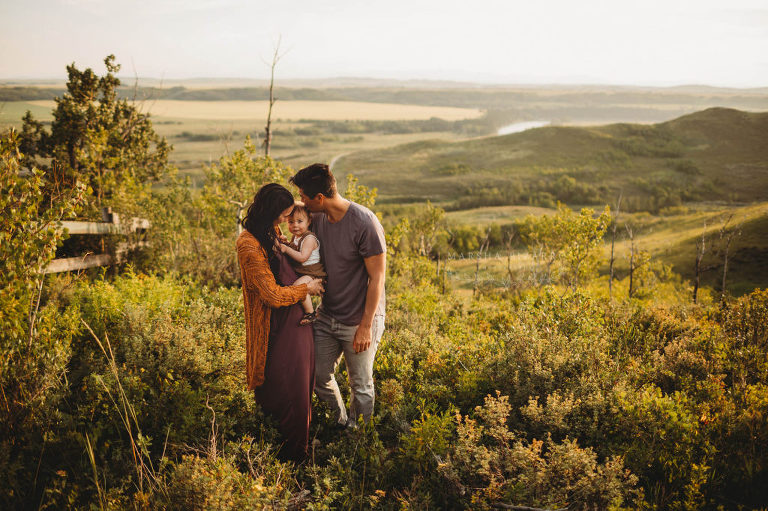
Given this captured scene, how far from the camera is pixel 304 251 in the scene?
4133 millimetres

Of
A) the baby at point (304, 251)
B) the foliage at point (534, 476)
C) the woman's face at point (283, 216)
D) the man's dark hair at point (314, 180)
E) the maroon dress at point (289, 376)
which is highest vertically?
the man's dark hair at point (314, 180)

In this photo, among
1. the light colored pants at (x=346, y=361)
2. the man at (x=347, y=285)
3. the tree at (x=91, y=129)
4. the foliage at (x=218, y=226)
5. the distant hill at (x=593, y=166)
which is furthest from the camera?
the distant hill at (x=593, y=166)

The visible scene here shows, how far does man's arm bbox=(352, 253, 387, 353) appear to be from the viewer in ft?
13.3

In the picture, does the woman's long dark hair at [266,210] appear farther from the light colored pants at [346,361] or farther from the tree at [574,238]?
the tree at [574,238]

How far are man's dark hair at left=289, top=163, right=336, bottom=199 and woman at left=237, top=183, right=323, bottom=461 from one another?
15 centimetres

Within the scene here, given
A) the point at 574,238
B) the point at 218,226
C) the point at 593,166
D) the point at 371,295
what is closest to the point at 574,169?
the point at 593,166

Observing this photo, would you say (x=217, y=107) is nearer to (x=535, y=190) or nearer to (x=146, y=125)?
(x=535, y=190)

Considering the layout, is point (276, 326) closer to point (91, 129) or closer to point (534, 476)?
point (534, 476)

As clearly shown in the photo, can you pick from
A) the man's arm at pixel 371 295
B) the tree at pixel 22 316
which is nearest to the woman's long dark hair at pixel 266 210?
the man's arm at pixel 371 295

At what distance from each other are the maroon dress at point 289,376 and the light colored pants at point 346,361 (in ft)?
0.51

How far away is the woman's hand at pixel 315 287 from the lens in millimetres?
4109

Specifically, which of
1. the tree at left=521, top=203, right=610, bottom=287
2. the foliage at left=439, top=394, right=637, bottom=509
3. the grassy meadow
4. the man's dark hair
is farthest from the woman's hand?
the grassy meadow

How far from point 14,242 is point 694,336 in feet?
28.3

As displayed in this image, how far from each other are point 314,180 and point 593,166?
105859mm
